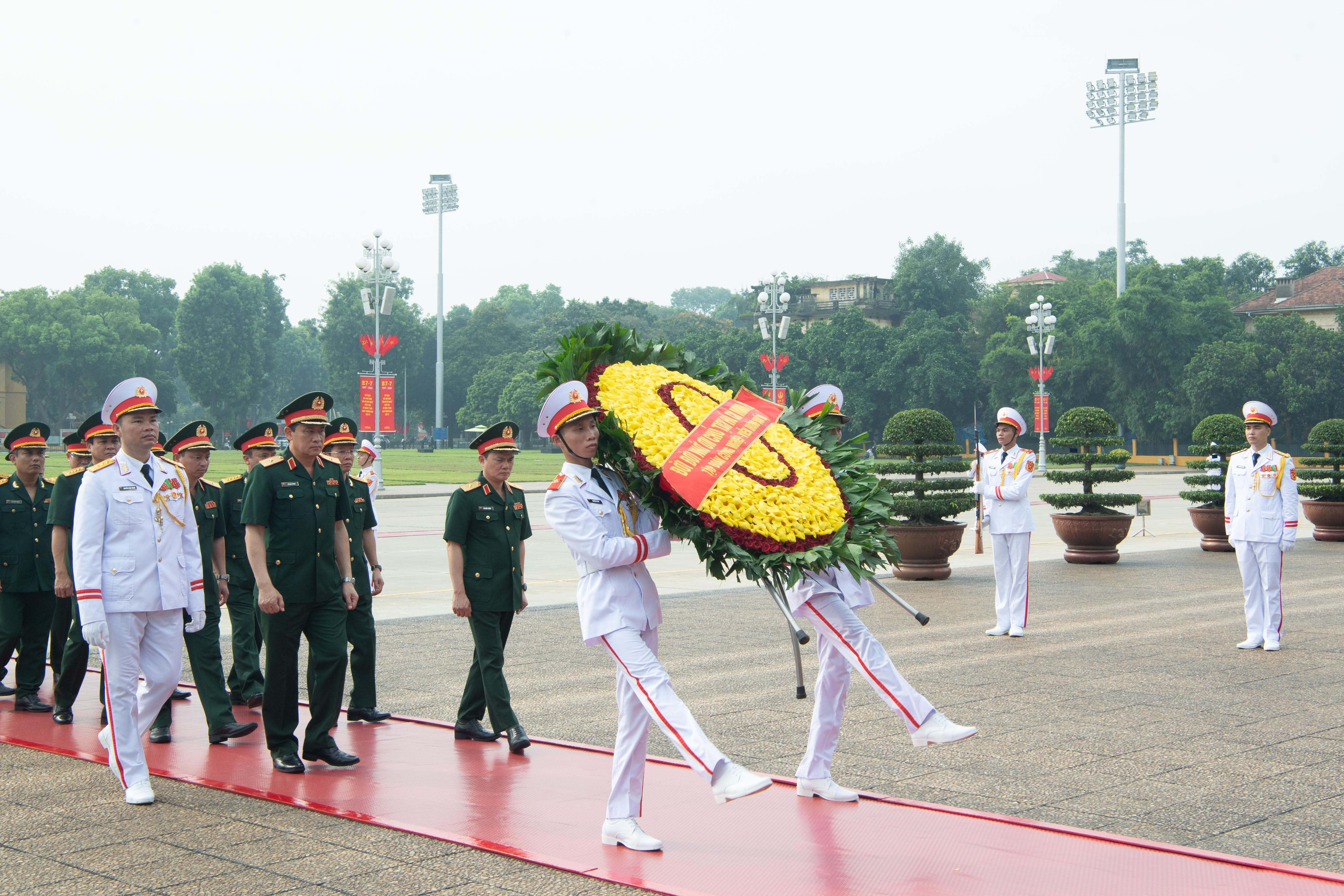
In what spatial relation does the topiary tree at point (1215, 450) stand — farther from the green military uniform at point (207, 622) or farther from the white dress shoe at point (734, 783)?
the white dress shoe at point (734, 783)

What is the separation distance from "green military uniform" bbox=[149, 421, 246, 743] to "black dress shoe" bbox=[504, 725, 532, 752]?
4.82 feet

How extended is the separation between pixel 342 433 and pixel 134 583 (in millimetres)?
2330

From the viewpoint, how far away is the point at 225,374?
284 ft

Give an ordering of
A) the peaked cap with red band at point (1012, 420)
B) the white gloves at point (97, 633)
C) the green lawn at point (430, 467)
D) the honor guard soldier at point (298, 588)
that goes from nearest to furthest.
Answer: the white gloves at point (97, 633), the honor guard soldier at point (298, 588), the peaked cap with red band at point (1012, 420), the green lawn at point (430, 467)

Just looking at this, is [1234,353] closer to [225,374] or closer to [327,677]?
[327,677]

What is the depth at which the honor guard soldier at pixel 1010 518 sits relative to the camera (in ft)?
33.7

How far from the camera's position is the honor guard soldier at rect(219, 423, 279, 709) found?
754 cm

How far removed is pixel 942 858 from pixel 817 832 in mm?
545

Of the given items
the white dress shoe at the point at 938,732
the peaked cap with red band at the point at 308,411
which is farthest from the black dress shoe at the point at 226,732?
the white dress shoe at the point at 938,732

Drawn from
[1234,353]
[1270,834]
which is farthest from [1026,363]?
[1270,834]

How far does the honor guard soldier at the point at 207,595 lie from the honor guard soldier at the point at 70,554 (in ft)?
1.35

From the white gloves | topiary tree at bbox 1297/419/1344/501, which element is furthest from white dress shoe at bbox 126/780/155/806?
topiary tree at bbox 1297/419/1344/501

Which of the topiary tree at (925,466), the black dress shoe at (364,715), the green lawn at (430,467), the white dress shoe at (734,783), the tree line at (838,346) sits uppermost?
the tree line at (838,346)

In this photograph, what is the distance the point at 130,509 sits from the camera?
5.74 m
